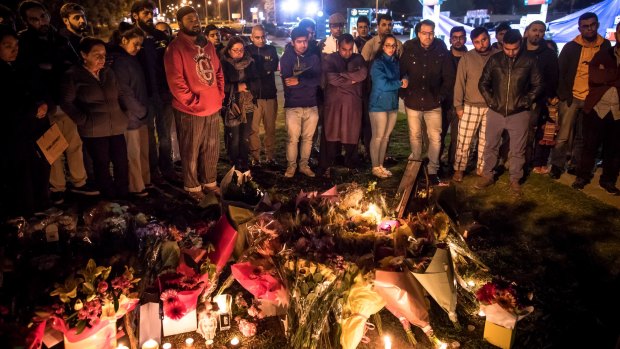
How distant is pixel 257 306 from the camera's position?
3393mm

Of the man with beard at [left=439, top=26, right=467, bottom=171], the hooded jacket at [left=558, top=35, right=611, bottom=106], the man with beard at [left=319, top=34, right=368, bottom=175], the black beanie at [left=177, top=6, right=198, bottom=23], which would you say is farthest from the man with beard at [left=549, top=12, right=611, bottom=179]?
the black beanie at [left=177, top=6, right=198, bottom=23]

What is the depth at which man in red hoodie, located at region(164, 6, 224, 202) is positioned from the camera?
5.08 metres

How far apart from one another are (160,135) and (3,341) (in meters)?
4.19

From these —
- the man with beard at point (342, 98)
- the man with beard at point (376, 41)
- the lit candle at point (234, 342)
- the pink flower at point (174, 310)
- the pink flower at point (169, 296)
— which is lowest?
the lit candle at point (234, 342)

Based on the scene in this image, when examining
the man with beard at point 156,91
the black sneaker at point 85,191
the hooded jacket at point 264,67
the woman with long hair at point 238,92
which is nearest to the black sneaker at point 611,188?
the hooded jacket at point 264,67

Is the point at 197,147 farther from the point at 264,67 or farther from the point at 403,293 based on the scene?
the point at 403,293

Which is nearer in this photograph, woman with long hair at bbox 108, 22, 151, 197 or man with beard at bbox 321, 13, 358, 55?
woman with long hair at bbox 108, 22, 151, 197

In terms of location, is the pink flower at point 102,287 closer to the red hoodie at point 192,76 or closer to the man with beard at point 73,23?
the red hoodie at point 192,76

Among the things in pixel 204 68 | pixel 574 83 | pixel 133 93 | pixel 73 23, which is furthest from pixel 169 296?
pixel 574 83

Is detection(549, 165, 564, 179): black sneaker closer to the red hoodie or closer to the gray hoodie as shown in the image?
the gray hoodie

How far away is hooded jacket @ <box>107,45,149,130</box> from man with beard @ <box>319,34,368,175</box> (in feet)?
7.46

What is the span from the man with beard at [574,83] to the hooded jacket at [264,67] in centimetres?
385

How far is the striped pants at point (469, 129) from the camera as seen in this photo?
6.12 m

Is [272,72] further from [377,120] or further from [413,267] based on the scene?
[413,267]
